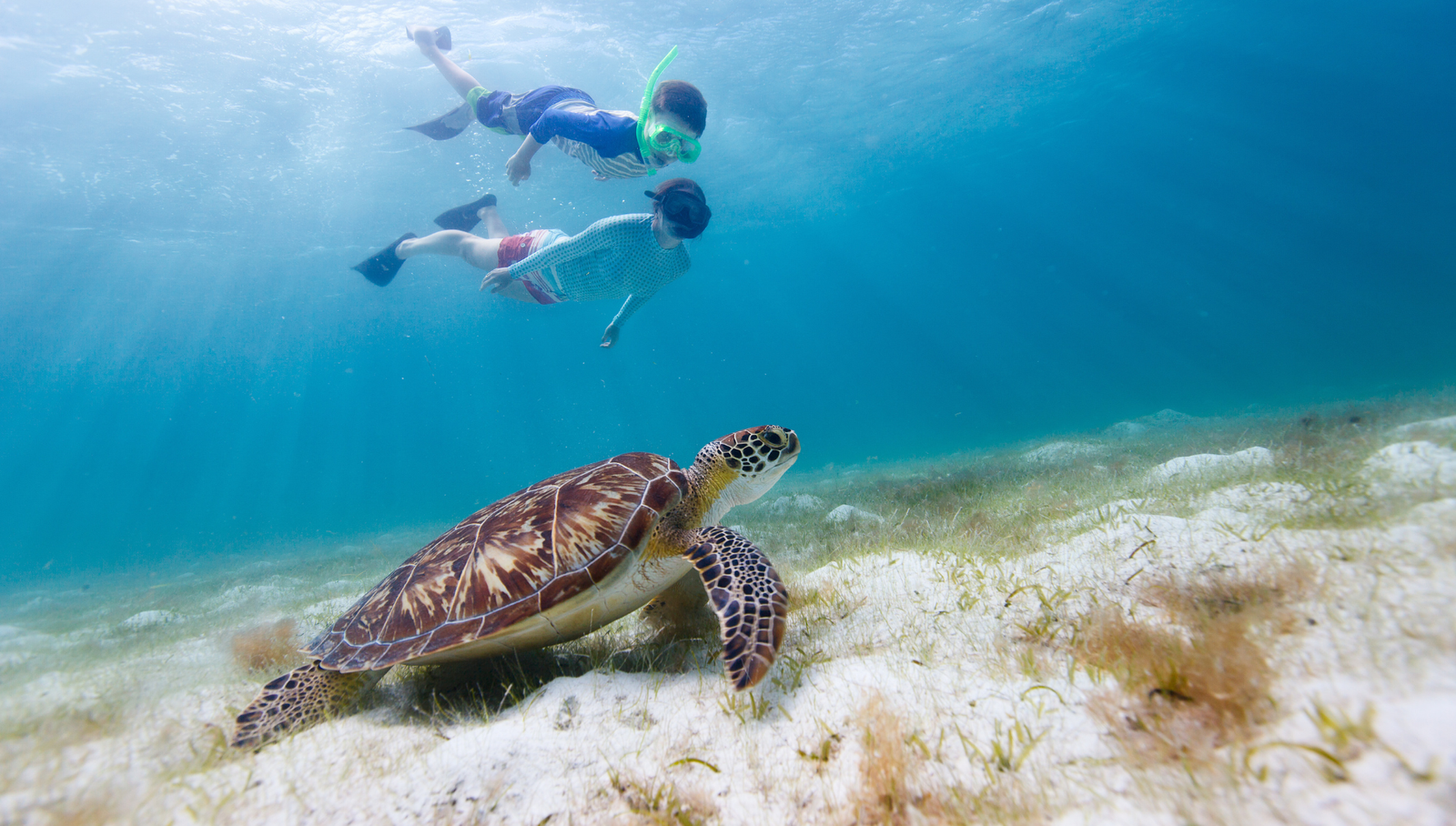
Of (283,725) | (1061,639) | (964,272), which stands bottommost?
(283,725)

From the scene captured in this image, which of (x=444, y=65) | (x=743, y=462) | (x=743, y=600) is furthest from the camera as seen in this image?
(x=444, y=65)

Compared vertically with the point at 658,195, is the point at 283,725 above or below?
below

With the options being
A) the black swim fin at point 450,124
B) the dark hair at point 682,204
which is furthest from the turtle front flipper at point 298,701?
the black swim fin at point 450,124

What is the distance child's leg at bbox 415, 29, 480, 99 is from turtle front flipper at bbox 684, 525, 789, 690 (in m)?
9.76

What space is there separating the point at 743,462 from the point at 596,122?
570 cm

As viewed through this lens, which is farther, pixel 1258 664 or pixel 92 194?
pixel 92 194

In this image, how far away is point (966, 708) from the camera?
1.54 meters

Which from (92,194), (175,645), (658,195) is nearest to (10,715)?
(175,645)

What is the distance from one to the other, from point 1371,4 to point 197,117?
56961 mm

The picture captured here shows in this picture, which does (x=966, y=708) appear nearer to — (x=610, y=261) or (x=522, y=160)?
(x=610, y=261)

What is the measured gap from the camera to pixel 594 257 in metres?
6.62

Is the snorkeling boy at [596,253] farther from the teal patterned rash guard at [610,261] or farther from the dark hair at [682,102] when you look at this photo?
the dark hair at [682,102]

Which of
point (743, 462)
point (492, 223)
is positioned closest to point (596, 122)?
point (492, 223)

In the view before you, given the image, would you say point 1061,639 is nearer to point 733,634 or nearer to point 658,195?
point 733,634
